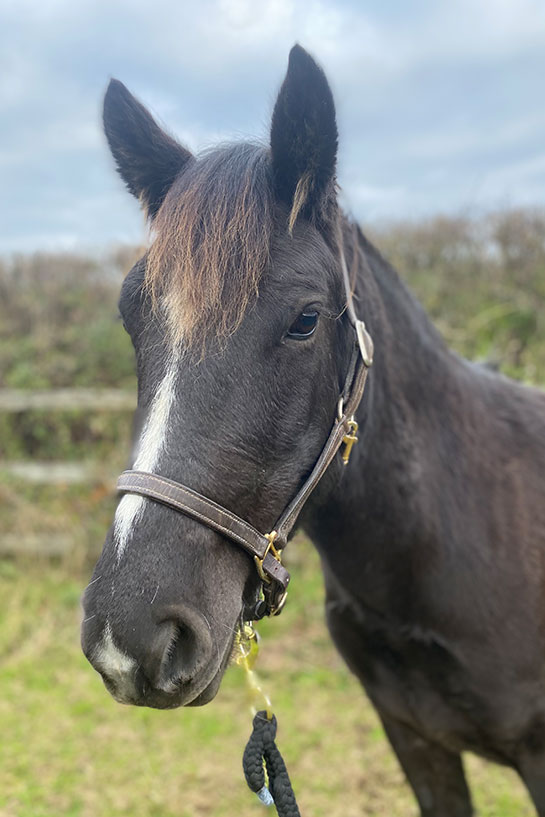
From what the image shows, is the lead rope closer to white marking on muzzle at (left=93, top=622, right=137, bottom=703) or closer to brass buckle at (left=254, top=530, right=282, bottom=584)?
brass buckle at (left=254, top=530, right=282, bottom=584)

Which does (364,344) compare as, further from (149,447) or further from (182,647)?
(182,647)

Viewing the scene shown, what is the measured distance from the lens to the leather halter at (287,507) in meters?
1.54

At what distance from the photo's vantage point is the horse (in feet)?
5.05

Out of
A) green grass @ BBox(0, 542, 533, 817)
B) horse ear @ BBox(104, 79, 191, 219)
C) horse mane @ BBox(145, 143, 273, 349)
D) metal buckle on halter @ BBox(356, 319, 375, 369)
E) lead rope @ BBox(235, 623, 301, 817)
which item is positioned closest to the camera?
Answer: horse mane @ BBox(145, 143, 273, 349)

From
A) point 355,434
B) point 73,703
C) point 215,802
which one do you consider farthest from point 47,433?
point 355,434

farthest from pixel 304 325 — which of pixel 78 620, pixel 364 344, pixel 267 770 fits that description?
pixel 78 620

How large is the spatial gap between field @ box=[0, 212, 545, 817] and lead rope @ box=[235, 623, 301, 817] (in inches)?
89.3

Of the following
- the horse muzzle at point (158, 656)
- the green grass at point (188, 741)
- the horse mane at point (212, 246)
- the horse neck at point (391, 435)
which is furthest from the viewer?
the green grass at point (188, 741)

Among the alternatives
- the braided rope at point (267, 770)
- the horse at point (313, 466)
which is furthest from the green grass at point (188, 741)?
the braided rope at point (267, 770)

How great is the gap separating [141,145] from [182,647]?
163 cm

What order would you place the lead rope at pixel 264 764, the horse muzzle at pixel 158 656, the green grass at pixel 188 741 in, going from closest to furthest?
the horse muzzle at pixel 158 656 → the lead rope at pixel 264 764 → the green grass at pixel 188 741

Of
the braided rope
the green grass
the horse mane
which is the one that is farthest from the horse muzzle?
the green grass

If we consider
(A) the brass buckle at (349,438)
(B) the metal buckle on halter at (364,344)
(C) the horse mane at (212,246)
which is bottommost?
(A) the brass buckle at (349,438)

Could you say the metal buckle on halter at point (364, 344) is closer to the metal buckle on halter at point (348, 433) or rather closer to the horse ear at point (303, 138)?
the metal buckle on halter at point (348, 433)
